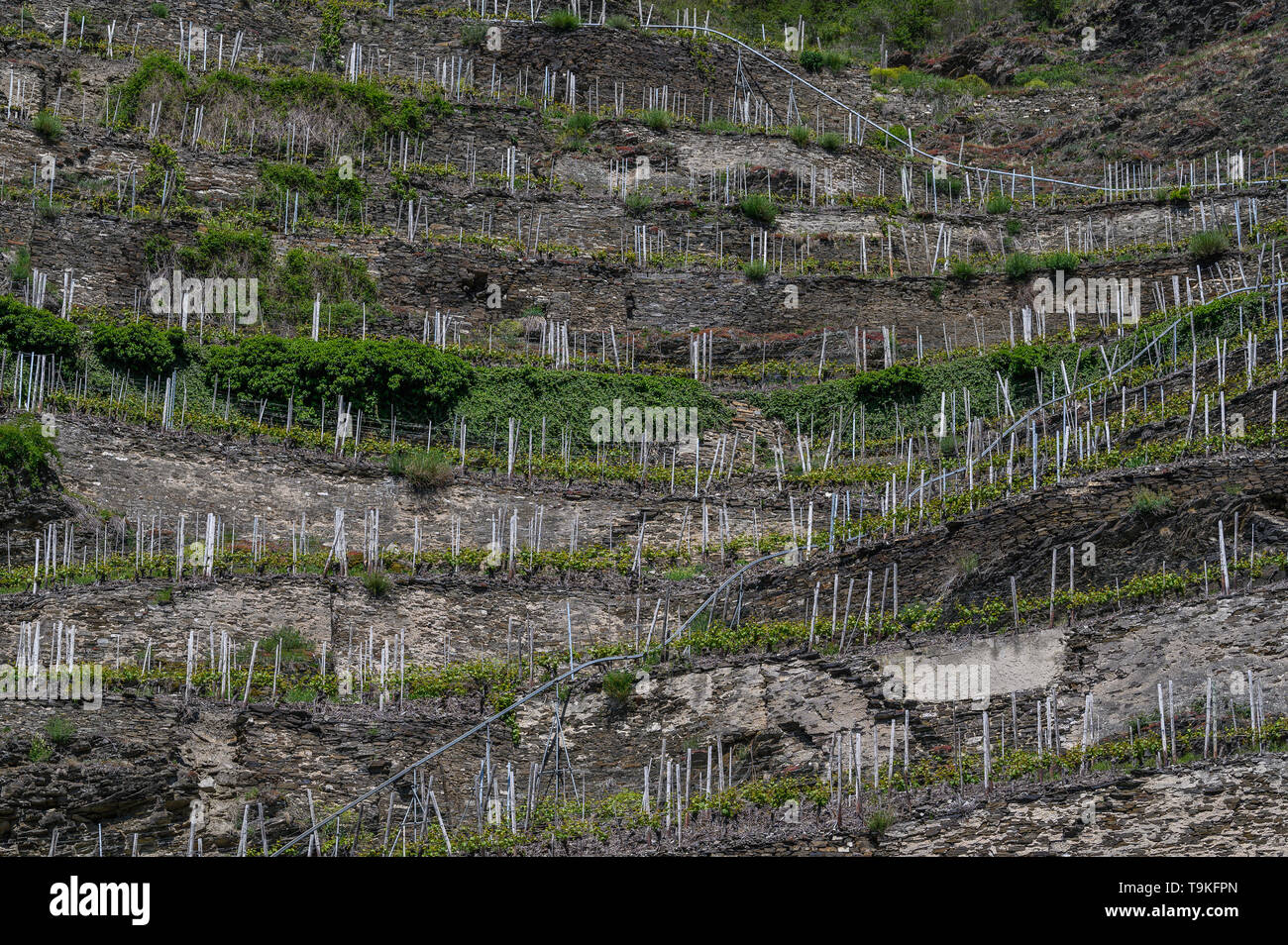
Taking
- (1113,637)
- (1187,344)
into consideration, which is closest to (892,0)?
(1187,344)

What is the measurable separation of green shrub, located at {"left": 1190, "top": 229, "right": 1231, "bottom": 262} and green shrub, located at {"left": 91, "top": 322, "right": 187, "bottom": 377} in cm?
2013

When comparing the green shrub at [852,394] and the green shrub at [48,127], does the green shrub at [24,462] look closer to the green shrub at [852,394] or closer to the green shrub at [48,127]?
the green shrub at [48,127]

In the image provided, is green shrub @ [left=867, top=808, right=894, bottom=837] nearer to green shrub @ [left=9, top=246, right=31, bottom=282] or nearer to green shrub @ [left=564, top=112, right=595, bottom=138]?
green shrub @ [left=9, top=246, right=31, bottom=282]

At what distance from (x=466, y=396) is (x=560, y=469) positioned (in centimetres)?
285

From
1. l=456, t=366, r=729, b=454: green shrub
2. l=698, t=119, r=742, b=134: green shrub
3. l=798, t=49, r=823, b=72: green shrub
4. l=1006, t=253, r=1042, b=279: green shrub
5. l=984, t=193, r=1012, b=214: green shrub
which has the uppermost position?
l=798, t=49, r=823, b=72: green shrub

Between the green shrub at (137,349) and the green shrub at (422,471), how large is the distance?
15.6 ft

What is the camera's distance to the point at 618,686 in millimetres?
26516

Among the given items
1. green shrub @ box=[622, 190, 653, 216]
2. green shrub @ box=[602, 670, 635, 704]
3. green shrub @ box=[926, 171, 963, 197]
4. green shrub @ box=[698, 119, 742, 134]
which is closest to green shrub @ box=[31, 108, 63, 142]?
green shrub @ box=[622, 190, 653, 216]

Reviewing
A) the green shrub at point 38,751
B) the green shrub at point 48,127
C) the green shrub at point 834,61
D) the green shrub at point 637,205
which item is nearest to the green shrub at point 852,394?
the green shrub at point 637,205

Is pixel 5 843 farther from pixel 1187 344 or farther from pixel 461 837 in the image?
pixel 1187 344

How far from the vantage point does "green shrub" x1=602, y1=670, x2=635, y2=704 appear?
26516 mm

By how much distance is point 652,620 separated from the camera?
27.5m

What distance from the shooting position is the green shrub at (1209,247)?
36.6 m

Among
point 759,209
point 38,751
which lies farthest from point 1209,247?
point 38,751
